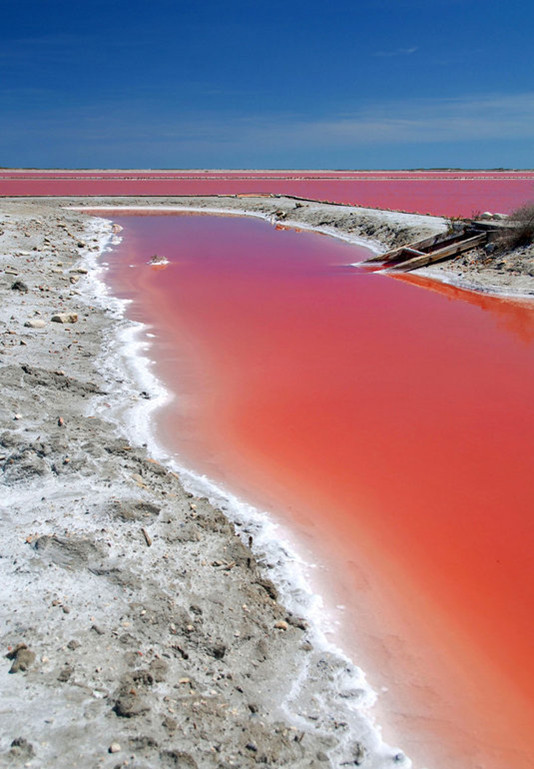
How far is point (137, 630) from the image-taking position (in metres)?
3.47

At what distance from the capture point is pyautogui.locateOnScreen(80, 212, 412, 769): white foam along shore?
10.5 ft

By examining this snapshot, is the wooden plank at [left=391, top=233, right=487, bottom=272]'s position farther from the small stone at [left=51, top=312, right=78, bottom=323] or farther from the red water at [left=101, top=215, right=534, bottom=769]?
the small stone at [left=51, top=312, right=78, bottom=323]

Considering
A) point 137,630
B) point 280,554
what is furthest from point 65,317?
point 137,630

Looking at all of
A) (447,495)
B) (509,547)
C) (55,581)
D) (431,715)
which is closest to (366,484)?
(447,495)

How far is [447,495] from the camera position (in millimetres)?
5480

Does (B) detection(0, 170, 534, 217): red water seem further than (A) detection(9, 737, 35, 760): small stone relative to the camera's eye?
Yes

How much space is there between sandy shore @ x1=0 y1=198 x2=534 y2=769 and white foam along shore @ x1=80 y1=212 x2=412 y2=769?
14 mm

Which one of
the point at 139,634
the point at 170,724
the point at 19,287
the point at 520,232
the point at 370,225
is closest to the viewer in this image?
the point at 170,724

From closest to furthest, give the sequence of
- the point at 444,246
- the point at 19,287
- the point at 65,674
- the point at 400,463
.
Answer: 1. the point at 65,674
2. the point at 400,463
3. the point at 19,287
4. the point at 444,246

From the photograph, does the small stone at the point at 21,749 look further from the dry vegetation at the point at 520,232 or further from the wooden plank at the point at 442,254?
the wooden plank at the point at 442,254

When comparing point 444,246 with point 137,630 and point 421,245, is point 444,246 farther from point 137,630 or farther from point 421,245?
point 137,630

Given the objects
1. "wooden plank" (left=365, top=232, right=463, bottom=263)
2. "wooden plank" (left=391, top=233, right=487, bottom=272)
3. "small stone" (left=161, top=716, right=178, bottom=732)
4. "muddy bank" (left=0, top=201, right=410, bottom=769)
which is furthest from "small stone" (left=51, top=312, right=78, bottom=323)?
"wooden plank" (left=365, top=232, right=463, bottom=263)

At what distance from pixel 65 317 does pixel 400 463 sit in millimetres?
6156

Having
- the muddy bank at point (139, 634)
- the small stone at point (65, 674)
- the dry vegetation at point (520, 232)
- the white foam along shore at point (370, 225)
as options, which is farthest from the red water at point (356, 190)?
the small stone at point (65, 674)
